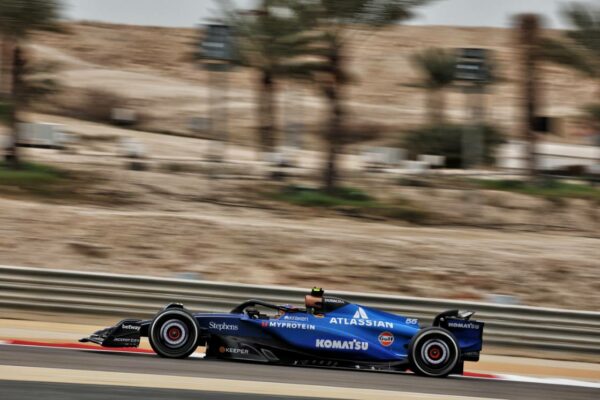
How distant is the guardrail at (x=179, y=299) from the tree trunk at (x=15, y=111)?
1172cm

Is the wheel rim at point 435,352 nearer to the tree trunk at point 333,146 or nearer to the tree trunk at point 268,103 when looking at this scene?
the tree trunk at point 333,146

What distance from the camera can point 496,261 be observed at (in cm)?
1670

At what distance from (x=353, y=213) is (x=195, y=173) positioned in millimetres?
4791

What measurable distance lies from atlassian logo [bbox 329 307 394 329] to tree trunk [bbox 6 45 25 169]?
1522cm

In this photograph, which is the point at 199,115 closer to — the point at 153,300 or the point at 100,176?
the point at 100,176

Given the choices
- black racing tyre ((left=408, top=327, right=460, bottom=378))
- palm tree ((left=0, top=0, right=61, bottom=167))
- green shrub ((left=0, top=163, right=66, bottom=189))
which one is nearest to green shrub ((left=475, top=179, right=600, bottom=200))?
green shrub ((left=0, top=163, right=66, bottom=189))

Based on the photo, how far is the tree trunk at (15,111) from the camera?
938 inches

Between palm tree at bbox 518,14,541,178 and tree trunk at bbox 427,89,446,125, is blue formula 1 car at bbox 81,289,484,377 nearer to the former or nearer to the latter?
palm tree at bbox 518,14,541,178

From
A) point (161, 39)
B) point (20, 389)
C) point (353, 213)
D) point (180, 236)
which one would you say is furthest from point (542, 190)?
point (161, 39)

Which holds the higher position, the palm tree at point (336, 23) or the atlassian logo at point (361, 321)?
the palm tree at point (336, 23)

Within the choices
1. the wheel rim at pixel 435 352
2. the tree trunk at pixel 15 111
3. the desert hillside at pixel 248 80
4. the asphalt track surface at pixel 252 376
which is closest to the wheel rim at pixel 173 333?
the asphalt track surface at pixel 252 376

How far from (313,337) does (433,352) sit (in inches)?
48.7

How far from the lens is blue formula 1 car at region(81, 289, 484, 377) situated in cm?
988

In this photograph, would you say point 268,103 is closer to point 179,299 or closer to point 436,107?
point 179,299
